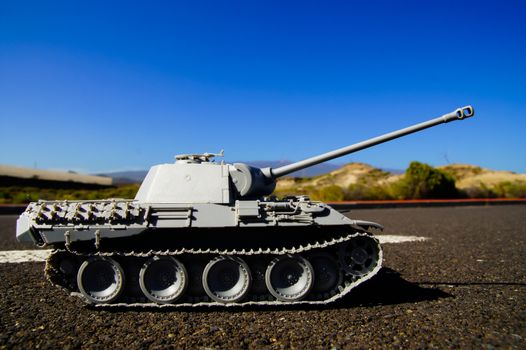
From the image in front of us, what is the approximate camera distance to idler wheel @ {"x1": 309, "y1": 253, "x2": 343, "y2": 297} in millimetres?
6465

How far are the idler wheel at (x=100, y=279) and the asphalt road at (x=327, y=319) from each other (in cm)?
25

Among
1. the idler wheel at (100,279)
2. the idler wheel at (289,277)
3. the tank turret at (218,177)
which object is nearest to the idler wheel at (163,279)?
the idler wheel at (100,279)

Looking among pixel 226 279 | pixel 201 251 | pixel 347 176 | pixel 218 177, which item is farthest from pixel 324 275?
pixel 347 176

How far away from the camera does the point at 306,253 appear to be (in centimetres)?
644

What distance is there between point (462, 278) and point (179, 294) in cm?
566

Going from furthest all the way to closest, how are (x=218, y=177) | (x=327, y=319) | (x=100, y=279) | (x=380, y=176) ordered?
1. (x=380, y=176)
2. (x=218, y=177)
3. (x=100, y=279)
4. (x=327, y=319)

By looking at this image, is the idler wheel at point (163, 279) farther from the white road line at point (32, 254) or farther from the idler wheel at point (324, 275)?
the white road line at point (32, 254)

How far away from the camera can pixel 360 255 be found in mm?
6445

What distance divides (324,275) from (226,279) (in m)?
1.60

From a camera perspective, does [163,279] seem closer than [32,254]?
Yes

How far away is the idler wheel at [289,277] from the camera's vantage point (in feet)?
20.7

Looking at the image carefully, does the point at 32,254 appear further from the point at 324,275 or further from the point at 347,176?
the point at 347,176

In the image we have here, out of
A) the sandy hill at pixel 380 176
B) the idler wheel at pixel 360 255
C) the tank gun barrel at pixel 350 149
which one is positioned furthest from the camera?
the sandy hill at pixel 380 176

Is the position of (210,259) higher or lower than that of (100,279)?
higher
